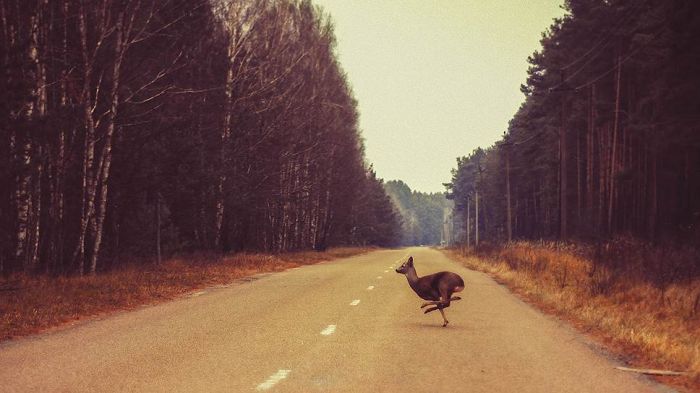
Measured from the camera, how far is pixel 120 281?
17781 millimetres

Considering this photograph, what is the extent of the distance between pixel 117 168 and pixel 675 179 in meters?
36.4

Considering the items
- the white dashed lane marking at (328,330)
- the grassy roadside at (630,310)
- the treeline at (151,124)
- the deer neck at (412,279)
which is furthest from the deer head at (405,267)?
the treeline at (151,124)

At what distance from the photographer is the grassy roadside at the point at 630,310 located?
8.41 m

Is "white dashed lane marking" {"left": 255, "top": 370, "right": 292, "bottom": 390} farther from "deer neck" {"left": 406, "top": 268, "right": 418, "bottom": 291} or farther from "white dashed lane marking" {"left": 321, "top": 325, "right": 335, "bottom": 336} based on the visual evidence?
"deer neck" {"left": 406, "top": 268, "right": 418, "bottom": 291}

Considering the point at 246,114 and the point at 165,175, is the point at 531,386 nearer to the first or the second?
the point at 165,175

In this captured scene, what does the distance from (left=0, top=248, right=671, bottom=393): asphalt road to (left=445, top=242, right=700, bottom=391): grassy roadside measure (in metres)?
0.57

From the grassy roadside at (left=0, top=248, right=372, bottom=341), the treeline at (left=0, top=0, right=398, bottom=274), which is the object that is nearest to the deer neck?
A: the grassy roadside at (left=0, top=248, right=372, bottom=341)

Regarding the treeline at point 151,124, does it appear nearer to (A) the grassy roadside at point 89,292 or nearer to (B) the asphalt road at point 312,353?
(A) the grassy roadside at point 89,292

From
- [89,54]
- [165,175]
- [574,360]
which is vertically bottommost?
[574,360]

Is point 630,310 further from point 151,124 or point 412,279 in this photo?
point 151,124

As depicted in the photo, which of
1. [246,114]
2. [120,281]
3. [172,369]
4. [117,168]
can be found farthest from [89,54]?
[172,369]

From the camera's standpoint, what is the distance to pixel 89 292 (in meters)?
15.1

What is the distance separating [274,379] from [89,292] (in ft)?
31.4

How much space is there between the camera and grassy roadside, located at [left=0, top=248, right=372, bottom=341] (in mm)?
11570
